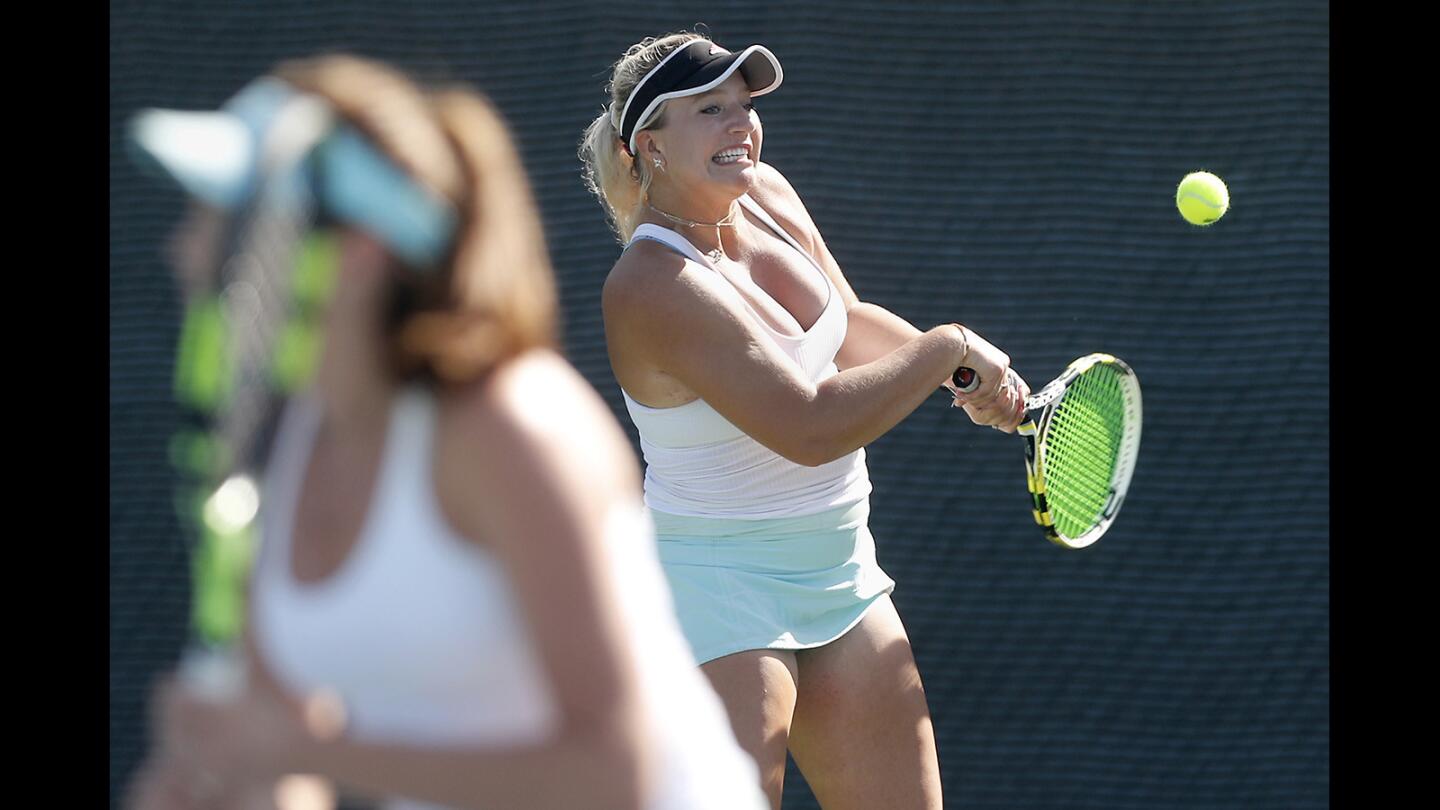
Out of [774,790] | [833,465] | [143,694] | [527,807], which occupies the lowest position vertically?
[143,694]

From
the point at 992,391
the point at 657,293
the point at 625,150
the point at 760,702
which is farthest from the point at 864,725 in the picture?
the point at 625,150

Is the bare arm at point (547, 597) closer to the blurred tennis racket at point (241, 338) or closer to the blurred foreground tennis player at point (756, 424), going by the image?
the blurred tennis racket at point (241, 338)

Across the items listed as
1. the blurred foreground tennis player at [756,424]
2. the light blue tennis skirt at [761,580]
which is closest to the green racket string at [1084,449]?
the blurred foreground tennis player at [756,424]

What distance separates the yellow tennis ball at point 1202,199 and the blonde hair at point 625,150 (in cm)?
128

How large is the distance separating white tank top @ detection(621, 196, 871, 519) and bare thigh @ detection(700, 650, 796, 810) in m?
0.23

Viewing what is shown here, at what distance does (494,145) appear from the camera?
55.5 inches

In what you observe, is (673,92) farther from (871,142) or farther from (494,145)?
(871,142)

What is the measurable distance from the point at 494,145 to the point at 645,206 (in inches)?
53.8

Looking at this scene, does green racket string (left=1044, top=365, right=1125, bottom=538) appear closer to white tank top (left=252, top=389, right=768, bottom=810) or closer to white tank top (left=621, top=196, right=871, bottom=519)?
white tank top (left=621, top=196, right=871, bottom=519)

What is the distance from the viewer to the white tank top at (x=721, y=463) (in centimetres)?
263

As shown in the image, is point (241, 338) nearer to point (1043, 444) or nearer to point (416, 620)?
point (416, 620)

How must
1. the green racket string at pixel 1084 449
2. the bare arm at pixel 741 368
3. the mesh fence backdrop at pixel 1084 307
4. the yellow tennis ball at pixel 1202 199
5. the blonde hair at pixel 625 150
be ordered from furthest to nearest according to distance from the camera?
the mesh fence backdrop at pixel 1084 307, the yellow tennis ball at pixel 1202 199, the green racket string at pixel 1084 449, the blonde hair at pixel 625 150, the bare arm at pixel 741 368
